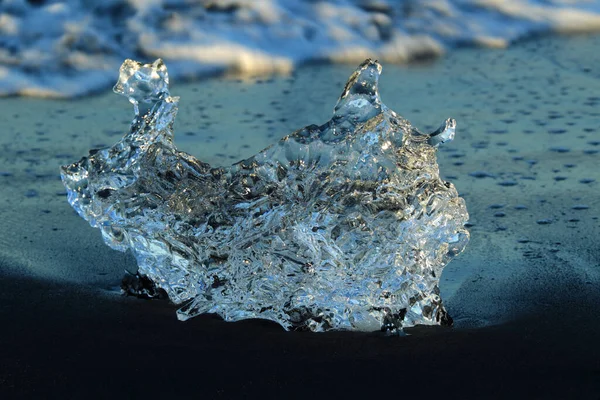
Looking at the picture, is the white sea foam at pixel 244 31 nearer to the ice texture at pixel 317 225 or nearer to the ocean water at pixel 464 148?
the ocean water at pixel 464 148

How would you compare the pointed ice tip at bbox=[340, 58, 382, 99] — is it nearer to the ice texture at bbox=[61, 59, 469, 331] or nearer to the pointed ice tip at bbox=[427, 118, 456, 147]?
the ice texture at bbox=[61, 59, 469, 331]

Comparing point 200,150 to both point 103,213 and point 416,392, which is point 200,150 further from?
point 416,392

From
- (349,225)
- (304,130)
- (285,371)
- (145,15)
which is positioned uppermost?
(304,130)

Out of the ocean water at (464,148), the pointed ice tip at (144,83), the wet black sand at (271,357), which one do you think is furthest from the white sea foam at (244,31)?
the wet black sand at (271,357)

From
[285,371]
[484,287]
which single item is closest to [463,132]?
[484,287]

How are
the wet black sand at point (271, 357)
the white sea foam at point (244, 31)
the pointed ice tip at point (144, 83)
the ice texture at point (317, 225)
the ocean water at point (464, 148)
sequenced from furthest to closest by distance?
1. the white sea foam at point (244, 31)
2. the ocean water at point (464, 148)
3. the pointed ice tip at point (144, 83)
4. the ice texture at point (317, 225)
5. the wet black sand at point (271, 357)

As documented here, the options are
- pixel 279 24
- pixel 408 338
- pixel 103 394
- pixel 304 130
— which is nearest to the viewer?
pixel 103 394

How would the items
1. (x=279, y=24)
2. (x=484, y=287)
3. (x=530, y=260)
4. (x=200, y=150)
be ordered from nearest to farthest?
(x=484, y=287)
(x=530, y=260)
(x=200, y=150)
(x=279, y=24)
